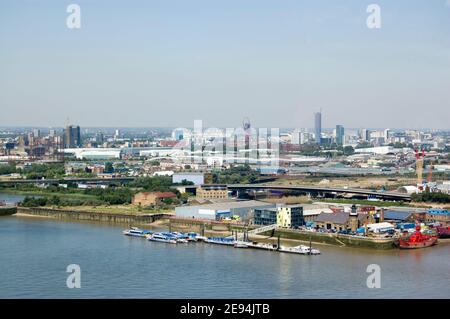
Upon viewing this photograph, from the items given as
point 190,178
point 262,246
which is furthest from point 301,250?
point 190,178

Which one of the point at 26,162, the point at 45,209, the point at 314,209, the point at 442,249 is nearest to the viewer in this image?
the point at 442,249

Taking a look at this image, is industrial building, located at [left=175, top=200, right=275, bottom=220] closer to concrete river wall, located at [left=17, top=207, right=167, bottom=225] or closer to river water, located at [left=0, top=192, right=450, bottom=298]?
concrete river wall, located at [left=17, top=207, right=167, bottom=225]

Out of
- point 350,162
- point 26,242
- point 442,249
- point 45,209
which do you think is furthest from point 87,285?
point 350,162

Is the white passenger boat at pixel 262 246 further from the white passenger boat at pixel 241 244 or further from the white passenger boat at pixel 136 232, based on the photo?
the white passenger boat at pixel 136 232

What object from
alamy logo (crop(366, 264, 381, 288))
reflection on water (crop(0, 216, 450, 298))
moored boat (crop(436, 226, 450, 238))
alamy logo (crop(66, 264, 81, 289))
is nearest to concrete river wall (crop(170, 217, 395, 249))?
reflection on water (crop(0, 216, 450, 298))

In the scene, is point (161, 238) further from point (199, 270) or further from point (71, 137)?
point (71, 137)

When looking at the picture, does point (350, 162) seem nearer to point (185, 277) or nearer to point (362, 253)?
point (362, 253)
